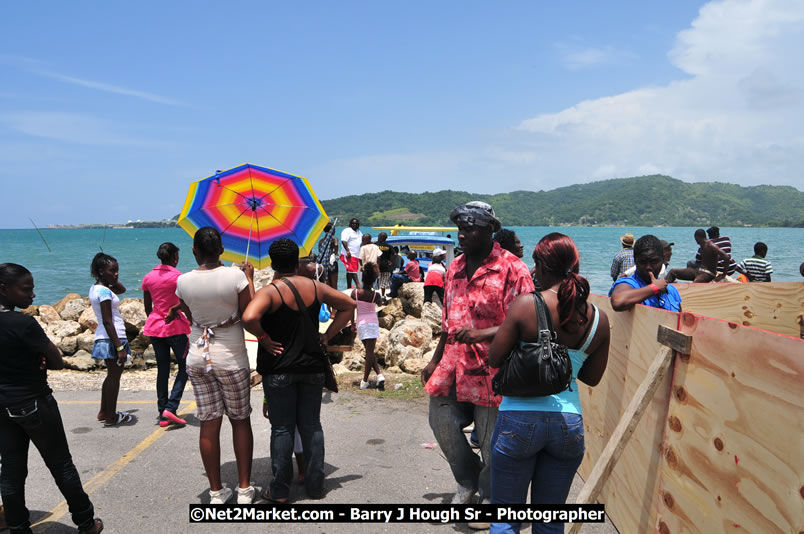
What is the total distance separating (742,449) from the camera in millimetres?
2330

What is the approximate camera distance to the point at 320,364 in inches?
159

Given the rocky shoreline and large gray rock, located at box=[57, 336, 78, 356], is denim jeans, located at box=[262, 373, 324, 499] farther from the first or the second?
large gray rock, located at box=[57, 336, 78, 356]

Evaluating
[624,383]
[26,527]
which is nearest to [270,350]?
[26,527]

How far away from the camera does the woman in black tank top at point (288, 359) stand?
3891 mm

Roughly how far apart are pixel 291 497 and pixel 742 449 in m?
3.21

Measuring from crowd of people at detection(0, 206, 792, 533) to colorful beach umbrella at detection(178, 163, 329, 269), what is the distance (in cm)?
142

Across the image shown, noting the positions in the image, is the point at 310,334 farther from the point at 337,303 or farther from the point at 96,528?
the point at 96,528

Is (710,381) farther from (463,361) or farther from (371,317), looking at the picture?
(371,317)

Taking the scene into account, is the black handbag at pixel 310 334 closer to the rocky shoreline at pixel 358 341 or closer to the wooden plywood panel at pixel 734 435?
the wooden plywood panel at pixel 734 435

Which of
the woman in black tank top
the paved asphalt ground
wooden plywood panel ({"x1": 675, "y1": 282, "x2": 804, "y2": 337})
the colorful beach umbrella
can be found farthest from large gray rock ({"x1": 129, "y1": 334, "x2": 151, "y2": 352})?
wooden plywood panel ({"x1": 675, "y1": 282, "x2": 804, "y2": 337})

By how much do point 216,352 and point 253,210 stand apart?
90.1 inches

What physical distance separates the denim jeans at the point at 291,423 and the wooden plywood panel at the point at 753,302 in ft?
11.1

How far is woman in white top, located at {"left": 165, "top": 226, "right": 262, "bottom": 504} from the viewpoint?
154 inches

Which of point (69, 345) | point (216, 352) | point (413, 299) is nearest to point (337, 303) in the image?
point (216, 352)
